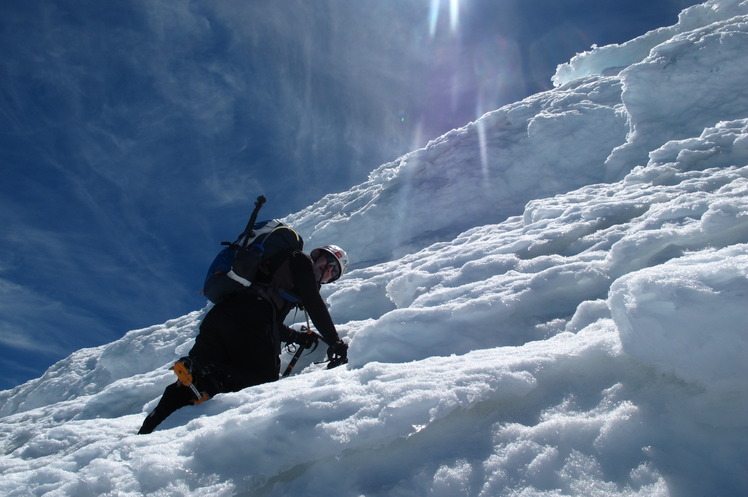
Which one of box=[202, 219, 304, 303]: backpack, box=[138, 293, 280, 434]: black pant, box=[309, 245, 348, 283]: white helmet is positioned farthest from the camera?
box=[309, 245, 348, 283]: white helmet

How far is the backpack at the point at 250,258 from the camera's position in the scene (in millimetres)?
3611

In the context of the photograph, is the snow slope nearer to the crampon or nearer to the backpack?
the crampon

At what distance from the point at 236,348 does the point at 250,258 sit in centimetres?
71

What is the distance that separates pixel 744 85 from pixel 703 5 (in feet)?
22.1

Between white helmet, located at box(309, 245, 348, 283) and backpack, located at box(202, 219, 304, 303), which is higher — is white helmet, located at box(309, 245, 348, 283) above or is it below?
above

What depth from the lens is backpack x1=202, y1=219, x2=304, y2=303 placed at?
3611 millimetres

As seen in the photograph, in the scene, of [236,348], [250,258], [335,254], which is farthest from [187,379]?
[335,254]

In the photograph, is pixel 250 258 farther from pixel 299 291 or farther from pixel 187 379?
pixel 187 379

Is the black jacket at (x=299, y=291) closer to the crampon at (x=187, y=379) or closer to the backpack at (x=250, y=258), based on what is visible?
the backpack at (x=250, y=258)

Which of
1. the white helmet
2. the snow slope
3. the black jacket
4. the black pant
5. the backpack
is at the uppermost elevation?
the white helmet

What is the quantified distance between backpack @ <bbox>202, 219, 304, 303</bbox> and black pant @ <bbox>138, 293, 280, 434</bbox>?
0.45ft

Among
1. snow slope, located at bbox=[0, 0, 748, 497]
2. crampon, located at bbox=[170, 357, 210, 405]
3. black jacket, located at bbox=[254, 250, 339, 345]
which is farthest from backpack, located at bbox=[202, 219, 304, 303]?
snow slope, located at bbox=[0, 0, 748, 497]

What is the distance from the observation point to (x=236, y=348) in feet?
11.3

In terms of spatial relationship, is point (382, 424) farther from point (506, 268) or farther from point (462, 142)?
point (462, 142)
